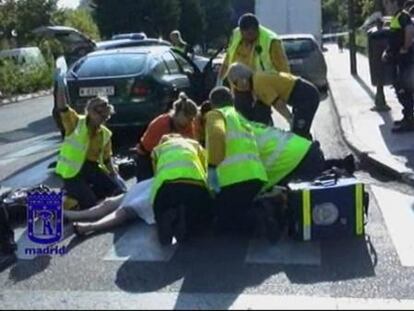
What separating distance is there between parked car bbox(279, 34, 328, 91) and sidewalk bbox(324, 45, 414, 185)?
456 millimetres

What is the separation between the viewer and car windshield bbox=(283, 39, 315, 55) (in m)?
20.2

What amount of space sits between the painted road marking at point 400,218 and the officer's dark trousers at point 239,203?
1.17 metres

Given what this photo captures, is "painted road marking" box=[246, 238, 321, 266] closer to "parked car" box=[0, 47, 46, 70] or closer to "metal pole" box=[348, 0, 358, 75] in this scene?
"metal pole" box=[348, 0, 358, 75]

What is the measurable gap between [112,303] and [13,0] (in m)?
32.8

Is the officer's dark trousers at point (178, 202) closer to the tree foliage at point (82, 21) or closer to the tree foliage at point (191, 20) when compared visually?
the tree foliage at point (82, 21)

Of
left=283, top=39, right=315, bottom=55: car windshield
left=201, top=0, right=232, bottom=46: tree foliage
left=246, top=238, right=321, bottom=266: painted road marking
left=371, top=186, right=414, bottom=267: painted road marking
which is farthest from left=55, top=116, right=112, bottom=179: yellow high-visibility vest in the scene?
left=201, top=0, right=232, bottom=46: tree foliage

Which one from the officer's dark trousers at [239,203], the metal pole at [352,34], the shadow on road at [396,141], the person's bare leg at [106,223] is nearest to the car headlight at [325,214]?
the officer's dark trousers at [239,203]

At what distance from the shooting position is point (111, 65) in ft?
41.9

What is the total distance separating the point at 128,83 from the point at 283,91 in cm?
400

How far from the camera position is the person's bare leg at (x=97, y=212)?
24.7 ft

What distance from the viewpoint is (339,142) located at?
488 inches

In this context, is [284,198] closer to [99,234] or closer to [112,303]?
[99,234]

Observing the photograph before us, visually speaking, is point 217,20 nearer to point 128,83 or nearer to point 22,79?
point 22,79

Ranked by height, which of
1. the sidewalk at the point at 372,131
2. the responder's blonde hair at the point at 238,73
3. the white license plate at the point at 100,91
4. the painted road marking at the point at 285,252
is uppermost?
the responder's blonde hair at the point at 238,73
